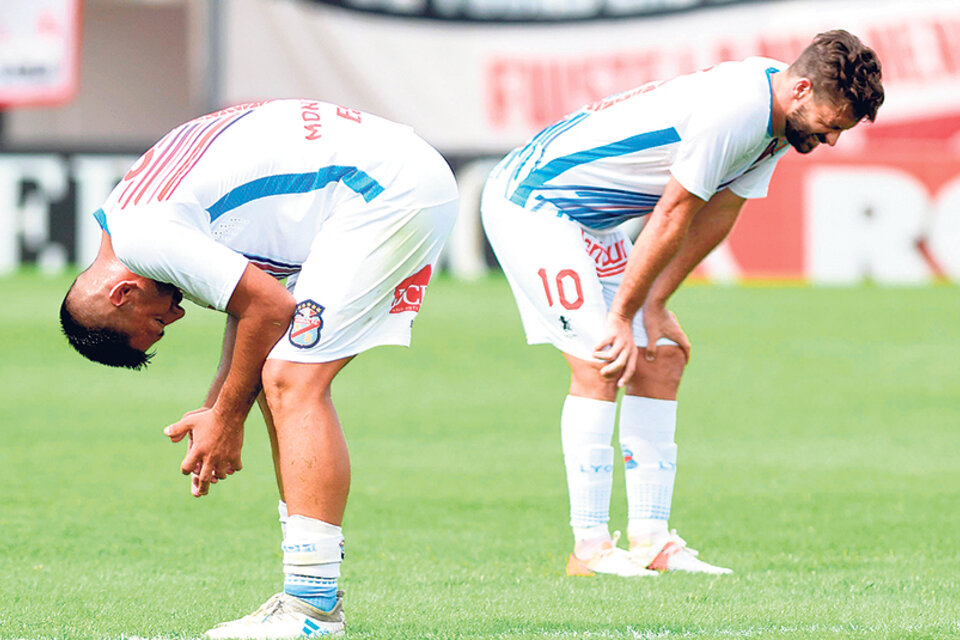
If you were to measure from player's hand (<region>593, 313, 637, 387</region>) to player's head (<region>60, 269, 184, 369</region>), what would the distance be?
A: 1.43 metres

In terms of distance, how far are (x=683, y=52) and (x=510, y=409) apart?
14500 mm

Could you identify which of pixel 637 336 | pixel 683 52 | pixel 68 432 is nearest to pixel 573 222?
pixel 637 336

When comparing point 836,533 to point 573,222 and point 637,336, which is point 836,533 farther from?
point 573,222

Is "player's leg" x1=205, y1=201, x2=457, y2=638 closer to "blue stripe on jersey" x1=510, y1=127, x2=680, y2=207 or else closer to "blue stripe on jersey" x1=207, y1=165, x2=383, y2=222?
"blue stripe on jersey" x1=207, y1=165, x2=383, y2=222

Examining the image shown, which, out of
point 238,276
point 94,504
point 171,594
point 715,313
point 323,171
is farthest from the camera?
point 715,313

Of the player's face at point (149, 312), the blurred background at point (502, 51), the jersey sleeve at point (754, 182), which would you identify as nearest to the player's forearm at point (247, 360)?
the player's face at point (149, 312)

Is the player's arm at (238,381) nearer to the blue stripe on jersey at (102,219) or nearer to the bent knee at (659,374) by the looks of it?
the blue stripe on jersey at (102,219)

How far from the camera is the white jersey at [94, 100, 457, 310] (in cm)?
397

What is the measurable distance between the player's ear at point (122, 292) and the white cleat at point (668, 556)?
2.14 meters

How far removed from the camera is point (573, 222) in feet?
17.8

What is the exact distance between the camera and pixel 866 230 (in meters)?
17.3

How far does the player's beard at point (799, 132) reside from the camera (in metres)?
4.86

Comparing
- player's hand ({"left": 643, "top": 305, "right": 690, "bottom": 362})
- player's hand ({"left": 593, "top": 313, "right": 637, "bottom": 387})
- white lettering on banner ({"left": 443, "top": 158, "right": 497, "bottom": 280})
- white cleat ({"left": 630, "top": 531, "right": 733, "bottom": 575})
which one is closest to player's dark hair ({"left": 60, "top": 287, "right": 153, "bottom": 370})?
player's hand ({"left": 593, "top": 313, "right": 637, "bottom": 387})

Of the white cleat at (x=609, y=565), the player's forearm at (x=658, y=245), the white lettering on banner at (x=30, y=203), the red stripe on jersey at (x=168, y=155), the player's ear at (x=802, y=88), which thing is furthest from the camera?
the white lettering on banner at (x=30, y=203)
